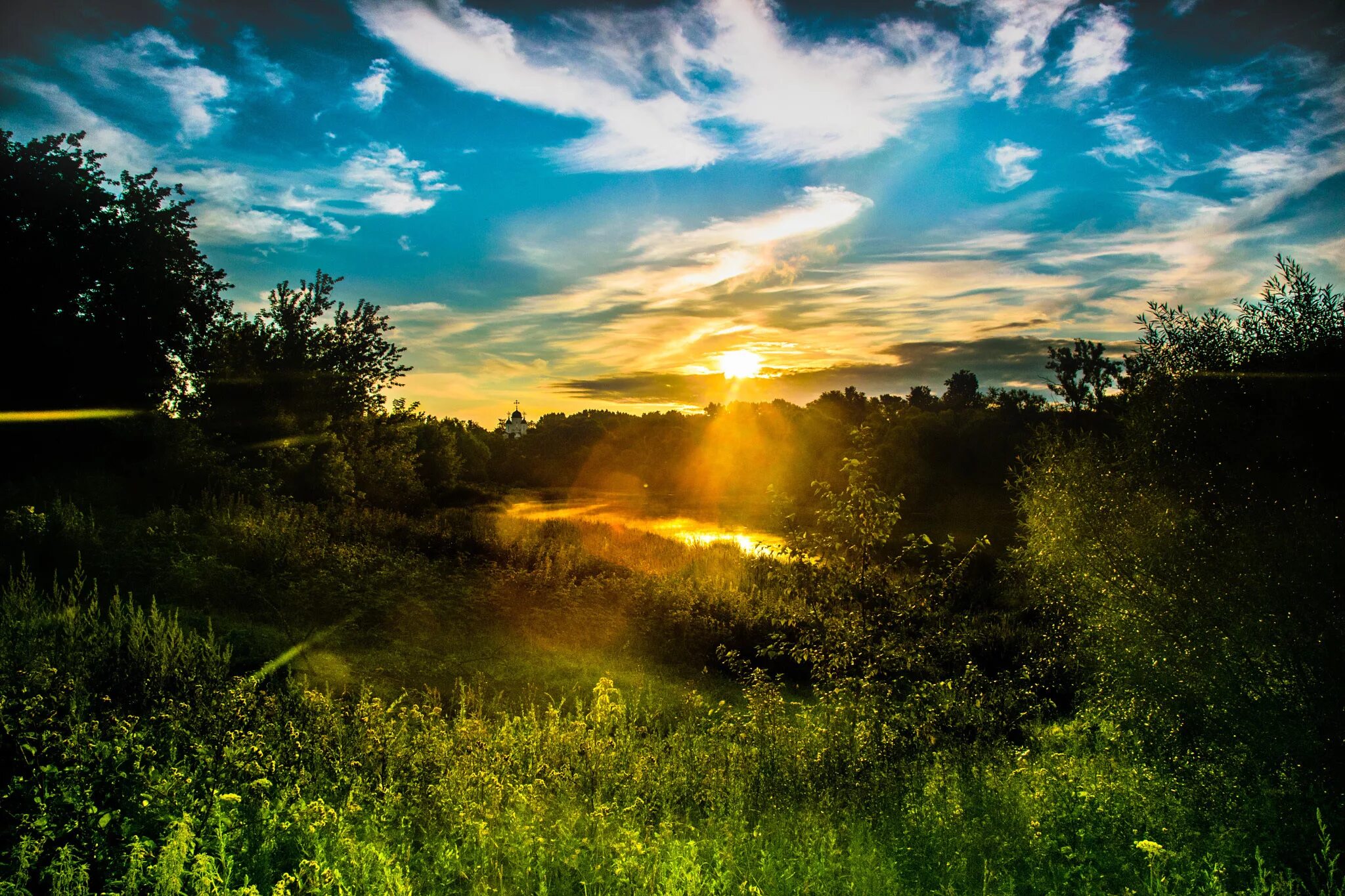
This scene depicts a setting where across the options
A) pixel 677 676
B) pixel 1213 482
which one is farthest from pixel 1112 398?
pixel 677 676

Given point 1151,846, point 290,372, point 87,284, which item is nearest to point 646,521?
point 290,372

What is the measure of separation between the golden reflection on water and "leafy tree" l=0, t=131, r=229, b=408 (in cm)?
1454

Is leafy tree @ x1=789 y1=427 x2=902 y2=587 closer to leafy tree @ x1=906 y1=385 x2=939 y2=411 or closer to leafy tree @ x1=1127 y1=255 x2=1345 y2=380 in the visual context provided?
leafy tree @ x1=1127 y1=255 x2=1345 y2=380

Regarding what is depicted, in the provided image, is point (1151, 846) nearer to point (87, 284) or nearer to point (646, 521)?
point (646, 521)

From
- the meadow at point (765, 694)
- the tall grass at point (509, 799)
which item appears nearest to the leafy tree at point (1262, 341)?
the meadow at point (765, 694)

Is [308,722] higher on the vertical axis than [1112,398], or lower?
lower

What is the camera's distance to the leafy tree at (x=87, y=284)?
22.2 metres

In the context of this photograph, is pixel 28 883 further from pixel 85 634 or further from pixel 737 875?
pixel 85 634

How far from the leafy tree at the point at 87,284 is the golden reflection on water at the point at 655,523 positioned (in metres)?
14.5

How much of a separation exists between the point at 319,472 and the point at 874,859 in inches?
873

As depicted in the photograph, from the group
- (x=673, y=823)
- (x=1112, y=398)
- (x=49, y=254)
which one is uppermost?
(x=49, y=254)

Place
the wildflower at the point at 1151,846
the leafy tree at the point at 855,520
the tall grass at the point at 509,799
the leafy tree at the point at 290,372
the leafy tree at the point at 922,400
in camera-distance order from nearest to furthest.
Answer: the tall grass at the point at 509,799
the wildflower at the point at 1151,846
the leafy tree at the point at 855,520
the leafy tree at the point at 290,372
the leafy tree at the point at 922,400

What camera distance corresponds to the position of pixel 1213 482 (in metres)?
6.95

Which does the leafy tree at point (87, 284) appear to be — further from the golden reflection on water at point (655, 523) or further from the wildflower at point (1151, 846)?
the wildflower at point (1151, 846)
